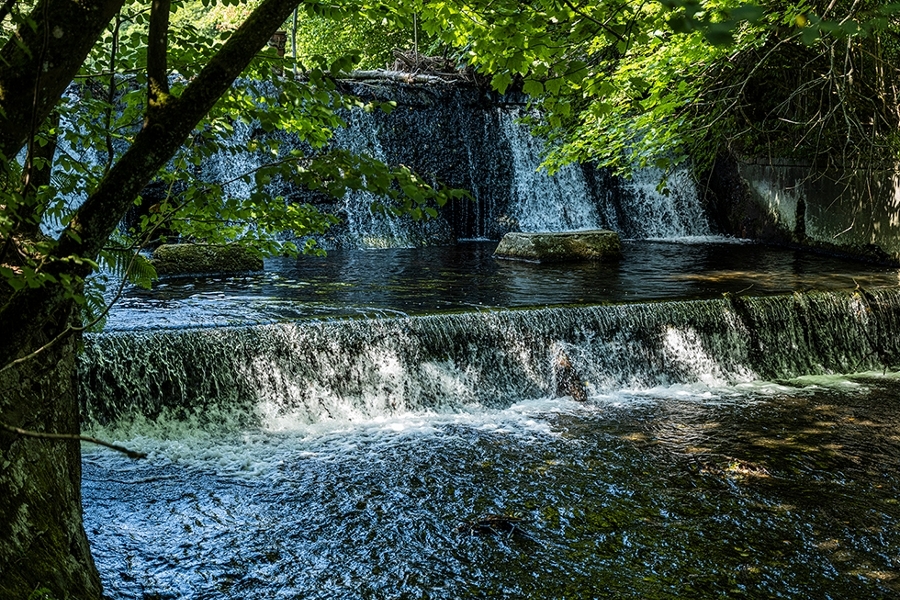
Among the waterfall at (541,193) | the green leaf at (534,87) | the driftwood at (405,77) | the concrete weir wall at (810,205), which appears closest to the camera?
the green leaf at (534,87)

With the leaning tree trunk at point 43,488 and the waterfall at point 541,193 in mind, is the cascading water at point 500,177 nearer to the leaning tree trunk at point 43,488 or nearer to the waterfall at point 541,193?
the waterfall at point 541,193

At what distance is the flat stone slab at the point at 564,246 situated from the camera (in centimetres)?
1209

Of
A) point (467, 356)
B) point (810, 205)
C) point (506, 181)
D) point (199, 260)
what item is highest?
point (506, 181)

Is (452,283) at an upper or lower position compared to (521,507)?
upper

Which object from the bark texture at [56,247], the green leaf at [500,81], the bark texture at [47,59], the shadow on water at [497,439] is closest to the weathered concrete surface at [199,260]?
the shadow on water at [497,439]

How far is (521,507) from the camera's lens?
4.78m

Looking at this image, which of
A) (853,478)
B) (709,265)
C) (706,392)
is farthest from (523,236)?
(853,478)

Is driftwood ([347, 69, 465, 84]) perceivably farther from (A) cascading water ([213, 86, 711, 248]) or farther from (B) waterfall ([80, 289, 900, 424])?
(B) waterfall ([80, 289, 900, 424])

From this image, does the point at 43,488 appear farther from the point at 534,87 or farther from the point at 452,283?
the point at 452,283

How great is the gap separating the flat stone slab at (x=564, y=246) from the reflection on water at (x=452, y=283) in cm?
36

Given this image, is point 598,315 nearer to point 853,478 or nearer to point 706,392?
point 706,392

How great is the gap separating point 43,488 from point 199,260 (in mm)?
8414

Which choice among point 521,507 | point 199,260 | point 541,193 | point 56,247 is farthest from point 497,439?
point 541,193

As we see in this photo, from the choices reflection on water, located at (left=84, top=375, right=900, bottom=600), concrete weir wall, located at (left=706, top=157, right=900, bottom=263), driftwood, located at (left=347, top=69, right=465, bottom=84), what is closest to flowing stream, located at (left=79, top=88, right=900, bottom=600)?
reflection on water, located at (left=84, top=375, right=900, bottom=600)
